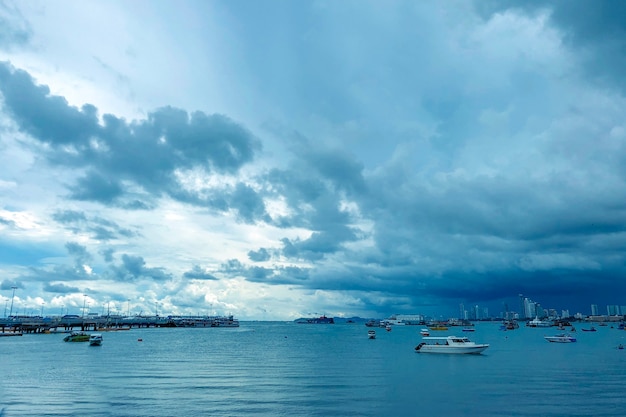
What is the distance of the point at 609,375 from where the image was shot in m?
59.9

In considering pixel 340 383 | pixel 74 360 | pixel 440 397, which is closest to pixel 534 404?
pixel 440 397

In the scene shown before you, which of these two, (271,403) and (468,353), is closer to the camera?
(271,403)

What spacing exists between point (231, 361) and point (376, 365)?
81.8 feet

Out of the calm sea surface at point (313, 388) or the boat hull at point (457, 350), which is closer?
the calm sea surface at point (313, 388)

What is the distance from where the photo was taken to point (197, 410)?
38.2 metres

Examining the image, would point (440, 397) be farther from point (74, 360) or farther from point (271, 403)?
point (74, 360)

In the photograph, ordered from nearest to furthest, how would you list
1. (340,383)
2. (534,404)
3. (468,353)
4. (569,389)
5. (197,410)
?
(197,410) → (534,404) → (569,389) → (340,383) → (468,353)

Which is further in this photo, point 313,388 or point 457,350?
point 457,350

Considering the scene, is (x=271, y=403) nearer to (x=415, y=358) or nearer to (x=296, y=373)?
(x=296, y=373)

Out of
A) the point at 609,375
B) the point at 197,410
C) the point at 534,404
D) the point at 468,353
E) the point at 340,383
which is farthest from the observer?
the point at 468,353

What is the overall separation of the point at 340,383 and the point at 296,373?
1160 centimetres

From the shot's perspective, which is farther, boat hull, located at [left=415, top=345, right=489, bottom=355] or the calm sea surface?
boat hull, located at [left=415, top=345, right=489, bottom=355]

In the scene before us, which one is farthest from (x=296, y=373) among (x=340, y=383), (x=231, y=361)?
(x=231, y=361)

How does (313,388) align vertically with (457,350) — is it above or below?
below
